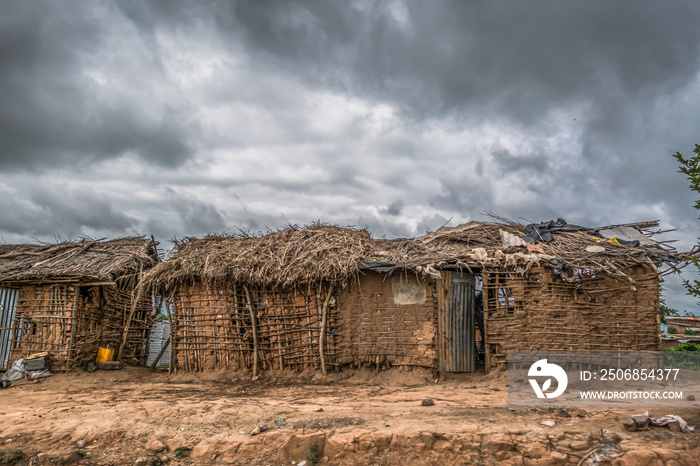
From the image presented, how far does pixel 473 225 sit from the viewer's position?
35.9 ft

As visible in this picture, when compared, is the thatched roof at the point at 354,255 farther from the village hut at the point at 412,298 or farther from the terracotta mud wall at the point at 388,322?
the terracotta mud wall at the point at 388,322

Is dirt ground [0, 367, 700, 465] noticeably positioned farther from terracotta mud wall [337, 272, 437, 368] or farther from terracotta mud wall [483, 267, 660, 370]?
terracotta mud wall [483, 267, 660, 370]

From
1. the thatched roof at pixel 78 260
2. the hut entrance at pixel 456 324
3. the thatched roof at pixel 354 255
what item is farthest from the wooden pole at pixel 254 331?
the hut entrance at pixel 456 324

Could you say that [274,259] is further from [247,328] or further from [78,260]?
[78,260]

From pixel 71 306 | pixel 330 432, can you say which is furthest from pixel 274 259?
pixel 71 306

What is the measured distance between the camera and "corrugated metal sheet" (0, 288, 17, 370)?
10617 mm

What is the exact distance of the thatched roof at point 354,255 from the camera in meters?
8.41

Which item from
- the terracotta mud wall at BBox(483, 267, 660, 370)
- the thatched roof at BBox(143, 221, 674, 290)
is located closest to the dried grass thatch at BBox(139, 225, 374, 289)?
the thatched roof at BBox(143, 221, 674, 290)

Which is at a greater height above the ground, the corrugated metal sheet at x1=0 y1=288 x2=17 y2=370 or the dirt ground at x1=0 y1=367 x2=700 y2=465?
the corrugated metal sheet at x1=0 y1=288 x2=17 y2=370

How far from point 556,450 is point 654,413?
58.8 inches

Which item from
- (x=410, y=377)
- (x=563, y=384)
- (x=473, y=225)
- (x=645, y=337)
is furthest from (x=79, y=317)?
(x=645, y=337)

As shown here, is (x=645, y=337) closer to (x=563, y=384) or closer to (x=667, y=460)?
(x=563, y=384)

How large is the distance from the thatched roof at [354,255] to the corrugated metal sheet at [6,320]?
3.43 m

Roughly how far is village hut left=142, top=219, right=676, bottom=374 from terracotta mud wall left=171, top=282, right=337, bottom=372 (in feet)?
0.08
